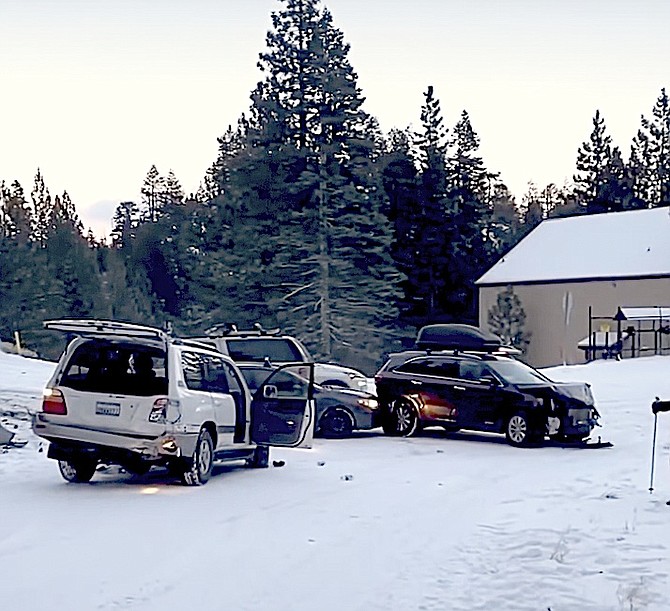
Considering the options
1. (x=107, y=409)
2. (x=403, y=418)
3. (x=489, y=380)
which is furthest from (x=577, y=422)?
(x=107, y=409)

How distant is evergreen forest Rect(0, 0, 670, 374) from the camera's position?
4844 cm

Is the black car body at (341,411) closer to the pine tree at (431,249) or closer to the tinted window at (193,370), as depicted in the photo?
the tinted window at (193,370)

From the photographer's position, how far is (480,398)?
18.1m

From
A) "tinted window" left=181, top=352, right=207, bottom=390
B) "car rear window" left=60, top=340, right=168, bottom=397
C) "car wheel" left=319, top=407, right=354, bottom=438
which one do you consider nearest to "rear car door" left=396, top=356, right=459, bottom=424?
"car wheel" left=319, top=407, right=354, bottom=438

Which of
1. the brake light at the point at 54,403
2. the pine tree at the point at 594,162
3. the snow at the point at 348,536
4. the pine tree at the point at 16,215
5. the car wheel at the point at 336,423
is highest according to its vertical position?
the pine tree at the point at 594,162

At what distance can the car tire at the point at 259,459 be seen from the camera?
46.3 ft

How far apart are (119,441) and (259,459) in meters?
2.96

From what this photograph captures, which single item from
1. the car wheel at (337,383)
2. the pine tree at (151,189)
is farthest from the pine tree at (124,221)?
the car wheel at (337,383)

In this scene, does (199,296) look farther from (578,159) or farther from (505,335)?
(578,159)

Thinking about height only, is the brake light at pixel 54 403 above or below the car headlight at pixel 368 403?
above

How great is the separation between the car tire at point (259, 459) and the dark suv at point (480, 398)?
497 centimetres

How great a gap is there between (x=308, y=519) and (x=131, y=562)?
2.48 meters

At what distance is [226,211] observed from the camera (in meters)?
50.8

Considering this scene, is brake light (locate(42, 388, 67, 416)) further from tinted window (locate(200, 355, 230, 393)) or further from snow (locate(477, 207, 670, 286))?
snow (locate(477, 207, 670, 286))
